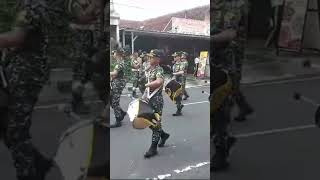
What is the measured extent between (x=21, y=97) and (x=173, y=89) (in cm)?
96

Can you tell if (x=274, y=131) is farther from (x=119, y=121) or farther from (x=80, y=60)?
(x=80, y=60)

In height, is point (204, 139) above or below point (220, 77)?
below

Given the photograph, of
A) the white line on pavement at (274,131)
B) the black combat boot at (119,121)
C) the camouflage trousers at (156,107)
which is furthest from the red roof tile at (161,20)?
the white line on pavement at (274,131)

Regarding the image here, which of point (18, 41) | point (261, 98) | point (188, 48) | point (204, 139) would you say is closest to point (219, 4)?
point (188, 48)

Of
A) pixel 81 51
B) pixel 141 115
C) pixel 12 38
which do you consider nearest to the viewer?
pixel 12 38

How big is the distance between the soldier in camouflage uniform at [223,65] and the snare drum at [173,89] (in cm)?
22

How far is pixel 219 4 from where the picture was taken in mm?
3010

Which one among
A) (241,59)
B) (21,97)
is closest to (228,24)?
(241,59)

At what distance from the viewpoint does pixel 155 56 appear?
10.2 feet

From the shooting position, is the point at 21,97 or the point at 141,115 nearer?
the point at 21,97

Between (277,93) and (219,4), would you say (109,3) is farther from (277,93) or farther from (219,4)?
(277,93)

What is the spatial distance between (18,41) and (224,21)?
4.14 feet

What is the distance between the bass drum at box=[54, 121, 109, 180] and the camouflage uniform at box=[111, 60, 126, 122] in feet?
0.42

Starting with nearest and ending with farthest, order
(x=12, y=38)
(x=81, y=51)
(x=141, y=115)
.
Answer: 1. (x=12, y=38)
2. (x=81, y=51)
3. (x=141, y=115)
